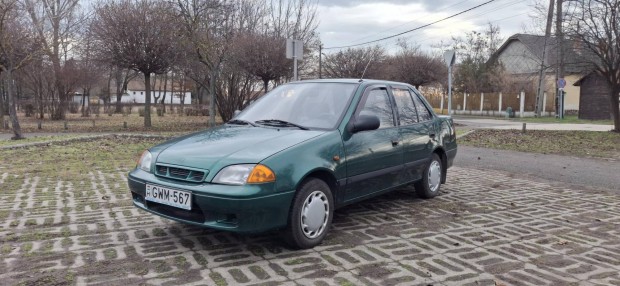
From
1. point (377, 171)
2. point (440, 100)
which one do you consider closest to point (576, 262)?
point (377, 171)

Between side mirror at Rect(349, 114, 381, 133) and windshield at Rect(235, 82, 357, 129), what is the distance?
0.62 feet

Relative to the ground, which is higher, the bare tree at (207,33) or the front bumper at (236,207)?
the bare tree at (207,33)

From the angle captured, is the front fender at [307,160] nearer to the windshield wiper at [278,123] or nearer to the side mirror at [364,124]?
the side mirror at [364,124]

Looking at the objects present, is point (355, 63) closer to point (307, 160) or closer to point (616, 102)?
point (616, 102)

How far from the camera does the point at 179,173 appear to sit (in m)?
3.82

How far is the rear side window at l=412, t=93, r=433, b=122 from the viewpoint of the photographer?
595 cm

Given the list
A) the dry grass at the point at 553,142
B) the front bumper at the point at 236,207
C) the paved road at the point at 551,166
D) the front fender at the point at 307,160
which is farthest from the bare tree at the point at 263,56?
the front bumper at the point at 236,207

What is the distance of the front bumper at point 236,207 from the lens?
3.51 meters

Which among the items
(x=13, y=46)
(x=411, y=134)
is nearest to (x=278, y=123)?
(x=411, y=134)

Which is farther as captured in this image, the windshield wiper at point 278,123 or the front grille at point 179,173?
the windshield wiper at point 278,123

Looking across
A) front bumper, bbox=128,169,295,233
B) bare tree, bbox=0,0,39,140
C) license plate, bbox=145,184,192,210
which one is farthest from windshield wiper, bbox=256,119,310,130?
bare tree, bbox=0,0,39,140

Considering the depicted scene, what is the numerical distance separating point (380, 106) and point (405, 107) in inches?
24.5

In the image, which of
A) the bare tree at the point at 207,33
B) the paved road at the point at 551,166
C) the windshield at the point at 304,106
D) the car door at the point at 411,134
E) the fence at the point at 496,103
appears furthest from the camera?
the fence at the point at 496,103

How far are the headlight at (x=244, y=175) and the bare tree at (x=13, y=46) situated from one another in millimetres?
12376
